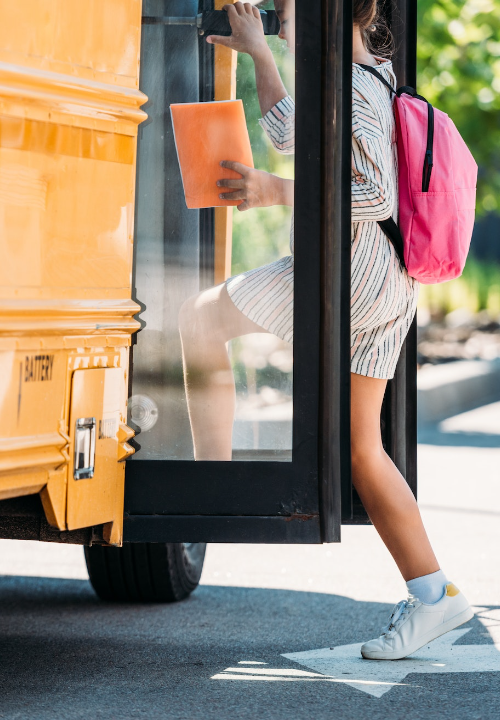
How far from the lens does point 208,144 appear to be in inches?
117

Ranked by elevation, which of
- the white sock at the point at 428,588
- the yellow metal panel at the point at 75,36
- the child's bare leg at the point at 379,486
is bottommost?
the white sock at the point at 428,588

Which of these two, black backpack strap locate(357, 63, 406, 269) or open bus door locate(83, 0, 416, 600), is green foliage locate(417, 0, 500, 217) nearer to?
black backpack strap locate(357, 63, 406, 269)

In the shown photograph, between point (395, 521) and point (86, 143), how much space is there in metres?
1.35

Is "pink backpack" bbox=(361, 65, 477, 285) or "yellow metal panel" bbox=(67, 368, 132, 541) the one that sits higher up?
"pink backpack" bbox=(361, 65, 477, 285)

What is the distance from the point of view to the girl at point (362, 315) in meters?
2.91

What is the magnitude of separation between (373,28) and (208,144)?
0.67m

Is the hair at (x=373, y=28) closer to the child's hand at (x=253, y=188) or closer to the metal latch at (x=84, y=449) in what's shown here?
the child's hand at (x=253, y=188)

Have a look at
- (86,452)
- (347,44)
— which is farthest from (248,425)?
(347,44)

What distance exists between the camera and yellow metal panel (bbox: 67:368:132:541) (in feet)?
8.82

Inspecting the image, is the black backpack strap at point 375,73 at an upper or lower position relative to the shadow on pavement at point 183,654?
Answer: upper

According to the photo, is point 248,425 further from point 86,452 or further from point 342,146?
point 342,146

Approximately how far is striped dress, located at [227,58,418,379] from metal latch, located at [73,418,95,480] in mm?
533

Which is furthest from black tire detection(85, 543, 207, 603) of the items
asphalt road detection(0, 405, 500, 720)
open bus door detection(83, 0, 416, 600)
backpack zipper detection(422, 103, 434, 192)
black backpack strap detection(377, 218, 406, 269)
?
backpack zipper detection(422, 103, 434, 192)

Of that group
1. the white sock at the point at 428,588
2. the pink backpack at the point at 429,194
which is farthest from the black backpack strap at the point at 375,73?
the white sock at the point at 428,588
